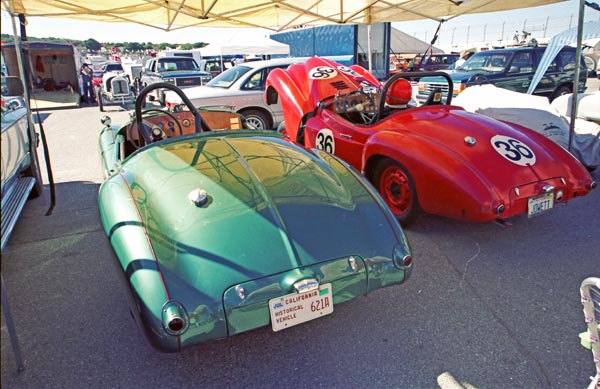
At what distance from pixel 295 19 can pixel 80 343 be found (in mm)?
7884

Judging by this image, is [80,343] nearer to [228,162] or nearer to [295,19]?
[228,162]

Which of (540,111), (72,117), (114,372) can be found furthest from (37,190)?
(72,117)

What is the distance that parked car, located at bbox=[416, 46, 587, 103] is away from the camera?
10.8 metres

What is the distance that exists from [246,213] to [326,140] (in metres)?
2.85

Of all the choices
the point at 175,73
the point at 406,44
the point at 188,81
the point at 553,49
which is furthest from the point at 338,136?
the point at 406,44

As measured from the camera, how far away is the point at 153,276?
2107 millimetres

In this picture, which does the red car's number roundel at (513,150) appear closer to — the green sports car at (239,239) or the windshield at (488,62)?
the green sports car at (239,239)

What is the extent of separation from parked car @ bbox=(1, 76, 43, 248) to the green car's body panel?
0.99 m

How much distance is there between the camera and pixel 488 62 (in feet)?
37.7

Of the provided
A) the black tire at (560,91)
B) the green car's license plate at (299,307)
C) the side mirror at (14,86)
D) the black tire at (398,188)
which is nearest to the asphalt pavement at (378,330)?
the black tire at (398,188)

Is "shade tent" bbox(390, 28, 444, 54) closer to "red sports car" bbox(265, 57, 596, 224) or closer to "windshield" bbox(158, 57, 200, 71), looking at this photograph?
"windshield" bbox(158, 57, 200, 71)

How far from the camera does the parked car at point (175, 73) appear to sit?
48.7 feet

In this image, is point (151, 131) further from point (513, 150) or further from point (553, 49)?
point (553, 49)

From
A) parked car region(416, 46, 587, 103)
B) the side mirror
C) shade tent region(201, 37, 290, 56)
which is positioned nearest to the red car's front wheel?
the side mirror
